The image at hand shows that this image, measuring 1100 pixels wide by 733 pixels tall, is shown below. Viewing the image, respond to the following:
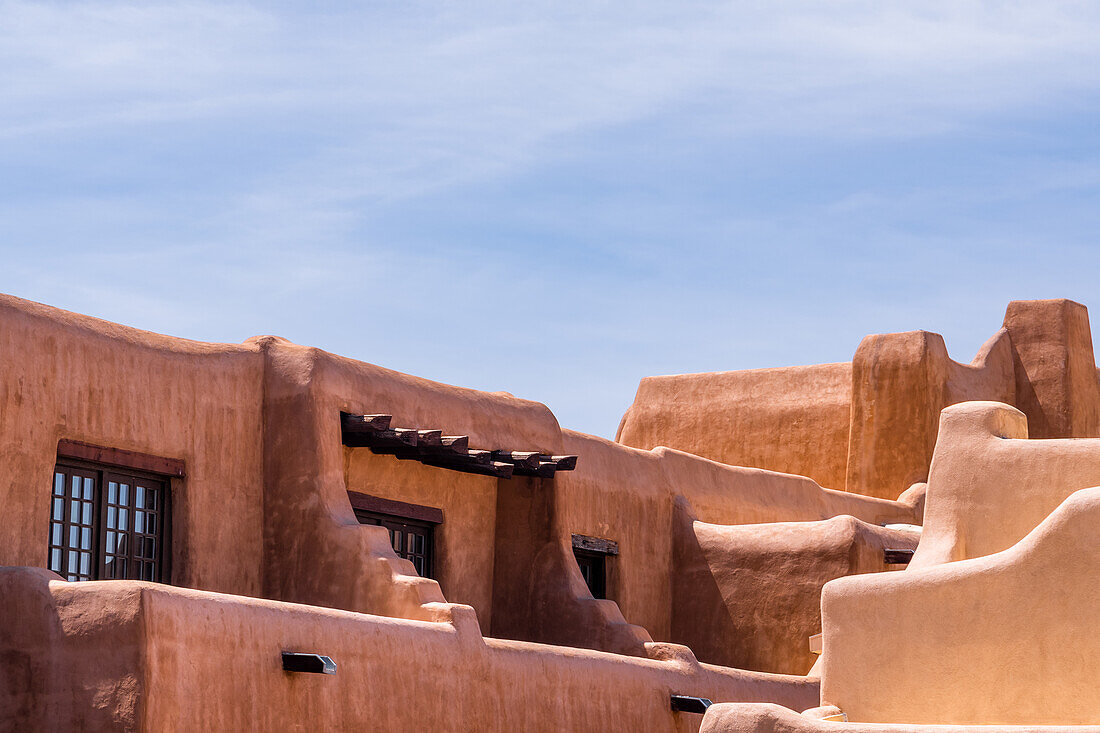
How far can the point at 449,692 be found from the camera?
1485 centimetres

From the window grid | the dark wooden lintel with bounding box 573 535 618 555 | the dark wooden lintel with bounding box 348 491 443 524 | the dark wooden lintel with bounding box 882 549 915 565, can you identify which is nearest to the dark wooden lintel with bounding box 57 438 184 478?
the window grid

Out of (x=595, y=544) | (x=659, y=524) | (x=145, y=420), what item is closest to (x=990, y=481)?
(x=145, y=420)

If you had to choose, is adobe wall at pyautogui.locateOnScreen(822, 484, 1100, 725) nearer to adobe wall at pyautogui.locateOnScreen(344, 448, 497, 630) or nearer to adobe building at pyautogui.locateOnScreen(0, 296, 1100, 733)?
adobe building at pyautogui.locateOnScreen(0, 296, 1100, 733)

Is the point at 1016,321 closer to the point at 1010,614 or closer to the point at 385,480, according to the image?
the point at 385,480

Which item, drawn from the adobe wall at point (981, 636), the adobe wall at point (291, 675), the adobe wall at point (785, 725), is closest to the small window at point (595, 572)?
the adobe wall at point (291, 675)

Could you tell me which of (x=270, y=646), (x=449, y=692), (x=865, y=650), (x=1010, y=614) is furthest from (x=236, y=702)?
(x=1010, y=614)

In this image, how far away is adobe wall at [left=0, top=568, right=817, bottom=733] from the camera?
12062 mm

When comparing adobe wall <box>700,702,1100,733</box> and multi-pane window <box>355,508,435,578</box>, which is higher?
multi-pane window <box>355,508,435,578</box>

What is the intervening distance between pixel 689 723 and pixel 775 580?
11.4ft

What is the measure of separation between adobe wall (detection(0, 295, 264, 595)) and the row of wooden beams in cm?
102

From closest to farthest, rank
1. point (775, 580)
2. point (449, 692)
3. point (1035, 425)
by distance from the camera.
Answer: point (449, 692)
point (775, 580)
point (1035, 425)

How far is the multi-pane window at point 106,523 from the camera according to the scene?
1471 centimetres

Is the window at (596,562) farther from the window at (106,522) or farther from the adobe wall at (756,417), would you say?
the adobe wall at (756,417)

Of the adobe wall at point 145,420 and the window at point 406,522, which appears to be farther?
the window at point 406,522
